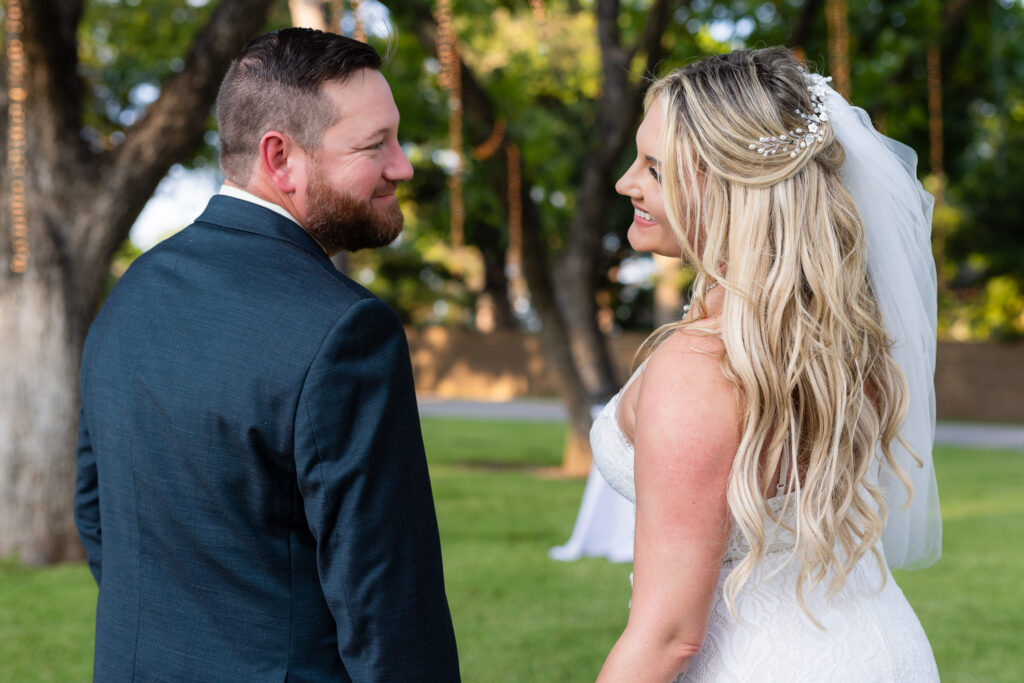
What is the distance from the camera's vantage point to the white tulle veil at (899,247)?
207cm

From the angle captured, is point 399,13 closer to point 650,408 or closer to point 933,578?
point 933,578

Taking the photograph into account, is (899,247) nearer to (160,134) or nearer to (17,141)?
(17,141)

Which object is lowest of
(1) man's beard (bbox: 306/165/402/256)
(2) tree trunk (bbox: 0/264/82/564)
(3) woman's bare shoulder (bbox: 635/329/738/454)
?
(2) tree trunk (bbox: 0/264/82/564)

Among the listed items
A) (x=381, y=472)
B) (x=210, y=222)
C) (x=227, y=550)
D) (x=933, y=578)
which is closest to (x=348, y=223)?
(x=210, y=222)

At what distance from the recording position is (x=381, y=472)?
1.60 m

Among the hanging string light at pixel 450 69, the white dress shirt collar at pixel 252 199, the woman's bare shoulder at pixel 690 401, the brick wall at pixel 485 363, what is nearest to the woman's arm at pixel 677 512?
the woman's bare shoulder at pixel 690 401

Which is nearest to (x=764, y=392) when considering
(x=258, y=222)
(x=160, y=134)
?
(x=258, y=222)

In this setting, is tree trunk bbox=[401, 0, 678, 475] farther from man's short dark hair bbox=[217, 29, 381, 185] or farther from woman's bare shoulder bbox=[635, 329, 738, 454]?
woman's bare shoulder bbox=[635, 329, 738, 454]

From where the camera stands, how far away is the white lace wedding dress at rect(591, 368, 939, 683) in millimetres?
1926

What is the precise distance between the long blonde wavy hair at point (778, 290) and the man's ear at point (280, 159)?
0.69 m

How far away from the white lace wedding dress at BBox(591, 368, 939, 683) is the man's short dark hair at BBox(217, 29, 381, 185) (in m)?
0.89

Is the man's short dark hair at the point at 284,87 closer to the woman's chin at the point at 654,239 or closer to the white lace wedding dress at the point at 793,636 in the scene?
the woman's chin at the point at 654,239

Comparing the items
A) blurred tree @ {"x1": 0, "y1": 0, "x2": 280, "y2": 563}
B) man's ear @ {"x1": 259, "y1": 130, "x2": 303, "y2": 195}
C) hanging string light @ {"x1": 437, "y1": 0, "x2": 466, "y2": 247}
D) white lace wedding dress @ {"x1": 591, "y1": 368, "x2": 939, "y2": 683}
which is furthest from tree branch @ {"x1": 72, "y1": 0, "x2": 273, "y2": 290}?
white lace wedding dress @ {"x1": 591, "y1": 368, "x2": 939, "y2": 683}

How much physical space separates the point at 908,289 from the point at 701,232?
541 mm
